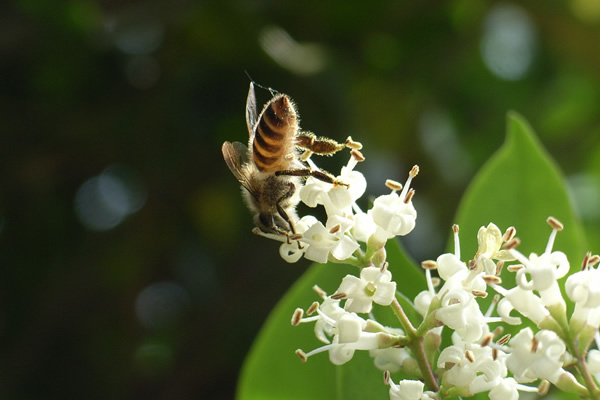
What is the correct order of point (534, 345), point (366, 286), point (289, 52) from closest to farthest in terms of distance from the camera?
point (534, 345) < point (366, 286) < point (289, 52)

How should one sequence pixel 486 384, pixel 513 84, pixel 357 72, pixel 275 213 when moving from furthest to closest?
pixel 513 84 → pixel 357 72 → pixel 275 213 → pixel 486 384

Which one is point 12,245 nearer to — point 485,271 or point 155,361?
point 155,361

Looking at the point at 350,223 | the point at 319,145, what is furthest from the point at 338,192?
the point at 319,145

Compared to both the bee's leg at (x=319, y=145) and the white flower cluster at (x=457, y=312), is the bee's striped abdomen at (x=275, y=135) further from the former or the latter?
the white flower cluster at (x=457, y=312)

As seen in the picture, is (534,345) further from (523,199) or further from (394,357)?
(523,199)

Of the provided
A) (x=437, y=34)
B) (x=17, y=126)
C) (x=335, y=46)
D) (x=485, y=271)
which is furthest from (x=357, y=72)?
(x=485, y=271)

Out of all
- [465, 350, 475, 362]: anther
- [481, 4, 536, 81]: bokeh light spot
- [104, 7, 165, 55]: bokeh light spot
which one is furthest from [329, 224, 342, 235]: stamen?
[481, 4, 536, 81]: bokeh light spot
